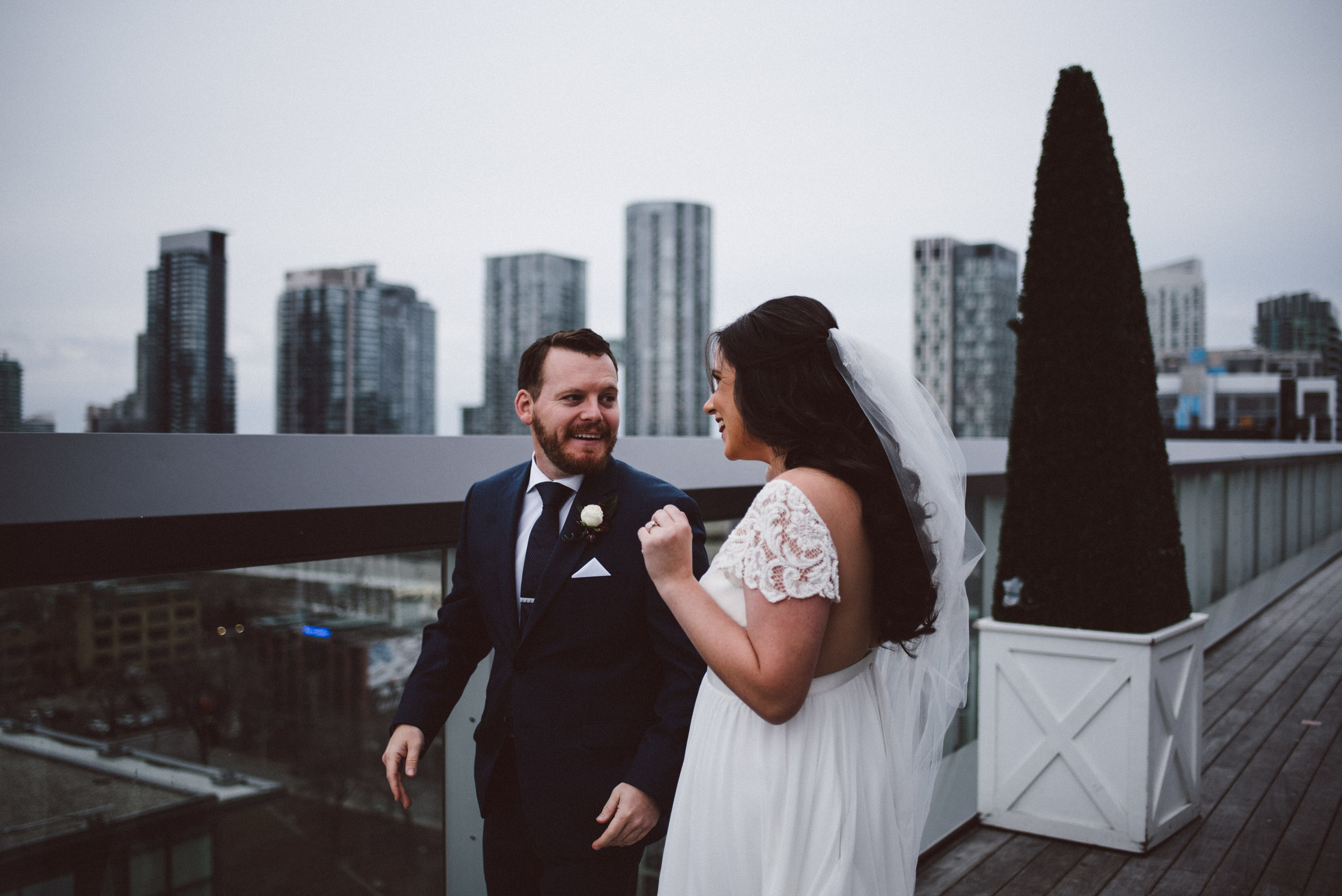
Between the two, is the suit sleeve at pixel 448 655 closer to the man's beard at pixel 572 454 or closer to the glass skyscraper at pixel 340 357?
the man's beard at pixel 572 454

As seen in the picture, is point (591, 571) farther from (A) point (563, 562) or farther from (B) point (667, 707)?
(B) point (667, 707)

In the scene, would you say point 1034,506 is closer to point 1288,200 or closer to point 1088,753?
point 1088,753

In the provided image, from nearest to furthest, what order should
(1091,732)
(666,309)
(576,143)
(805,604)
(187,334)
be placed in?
(805,604) < (1091,732) < (187,334) < (576,143) < (666,309)

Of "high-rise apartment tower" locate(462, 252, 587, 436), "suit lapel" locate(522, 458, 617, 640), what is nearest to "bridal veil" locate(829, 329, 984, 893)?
"suit lapel" locate(522, 458, 617, 640)

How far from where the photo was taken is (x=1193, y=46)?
9078 mm

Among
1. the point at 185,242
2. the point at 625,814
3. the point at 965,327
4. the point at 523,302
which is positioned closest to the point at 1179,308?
the point at 965,327

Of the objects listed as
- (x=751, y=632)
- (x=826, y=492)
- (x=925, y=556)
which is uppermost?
(x=826, y=492)

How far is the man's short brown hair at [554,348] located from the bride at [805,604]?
280 millimetres

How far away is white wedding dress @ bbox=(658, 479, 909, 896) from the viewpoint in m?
A: 1.65

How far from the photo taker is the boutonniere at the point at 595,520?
173 cm

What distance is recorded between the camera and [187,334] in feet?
167

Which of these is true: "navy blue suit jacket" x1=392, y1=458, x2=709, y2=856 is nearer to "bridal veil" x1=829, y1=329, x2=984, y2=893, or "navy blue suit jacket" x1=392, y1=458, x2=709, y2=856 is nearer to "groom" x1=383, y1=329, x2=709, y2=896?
Answer: "groom" x1=383, y1=329, x2=709, y2=896

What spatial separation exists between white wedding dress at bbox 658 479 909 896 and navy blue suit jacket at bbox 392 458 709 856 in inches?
3.1

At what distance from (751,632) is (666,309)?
90.9m
